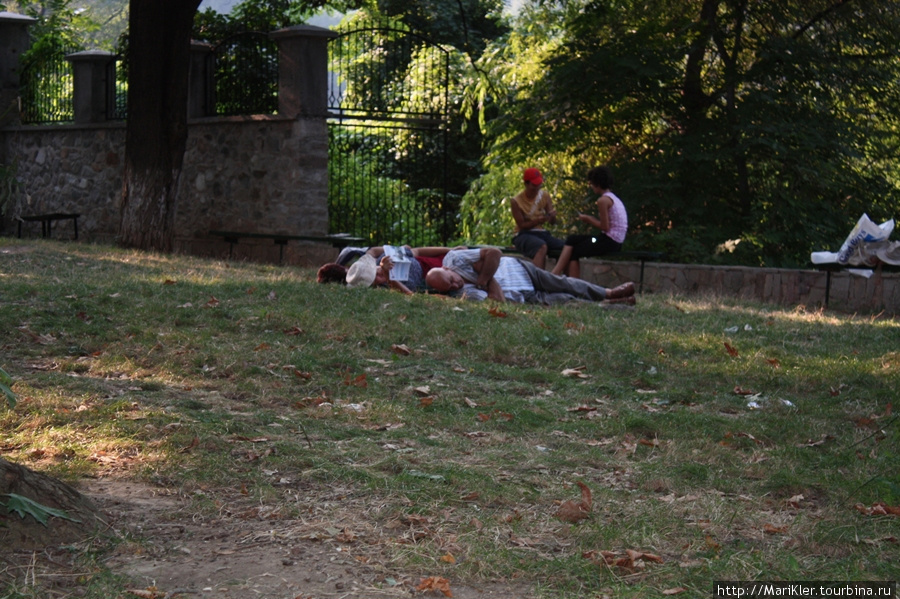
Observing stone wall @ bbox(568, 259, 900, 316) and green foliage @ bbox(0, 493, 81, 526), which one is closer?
green foliage @ bbox(0, 493, 81, 526)

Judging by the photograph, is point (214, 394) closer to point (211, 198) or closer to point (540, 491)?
point (540, 491)

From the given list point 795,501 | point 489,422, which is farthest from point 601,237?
point 795,501

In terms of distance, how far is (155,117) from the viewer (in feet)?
42.5

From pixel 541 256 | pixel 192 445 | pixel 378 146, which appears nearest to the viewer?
pixel 192 445

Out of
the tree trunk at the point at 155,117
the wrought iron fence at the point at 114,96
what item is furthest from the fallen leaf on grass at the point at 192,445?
the wrought iron fence at the point at 114,96

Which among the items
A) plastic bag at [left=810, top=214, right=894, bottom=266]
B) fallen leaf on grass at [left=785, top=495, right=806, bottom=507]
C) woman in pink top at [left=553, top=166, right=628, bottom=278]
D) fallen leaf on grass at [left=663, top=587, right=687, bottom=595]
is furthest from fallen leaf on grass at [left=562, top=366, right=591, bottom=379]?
plastic bag at [left=810, top=214, right=894, bottom=266]

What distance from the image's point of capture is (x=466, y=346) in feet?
23.2

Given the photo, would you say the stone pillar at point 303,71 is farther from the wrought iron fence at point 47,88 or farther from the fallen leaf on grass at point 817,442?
the fallen leaf on grass at point 817,442

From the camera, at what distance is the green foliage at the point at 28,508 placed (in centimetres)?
314

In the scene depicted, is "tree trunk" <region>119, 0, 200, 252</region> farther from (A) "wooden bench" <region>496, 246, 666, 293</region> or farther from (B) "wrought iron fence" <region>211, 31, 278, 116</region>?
(A) "wooden bench" <region>496, 246, 666, 293</region>

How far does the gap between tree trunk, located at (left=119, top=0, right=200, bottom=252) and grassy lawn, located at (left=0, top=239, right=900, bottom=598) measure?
4.47m

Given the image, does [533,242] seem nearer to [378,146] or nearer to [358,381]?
[378,146]

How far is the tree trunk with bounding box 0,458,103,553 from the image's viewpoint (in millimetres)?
3188

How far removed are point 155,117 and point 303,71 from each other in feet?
6.53
